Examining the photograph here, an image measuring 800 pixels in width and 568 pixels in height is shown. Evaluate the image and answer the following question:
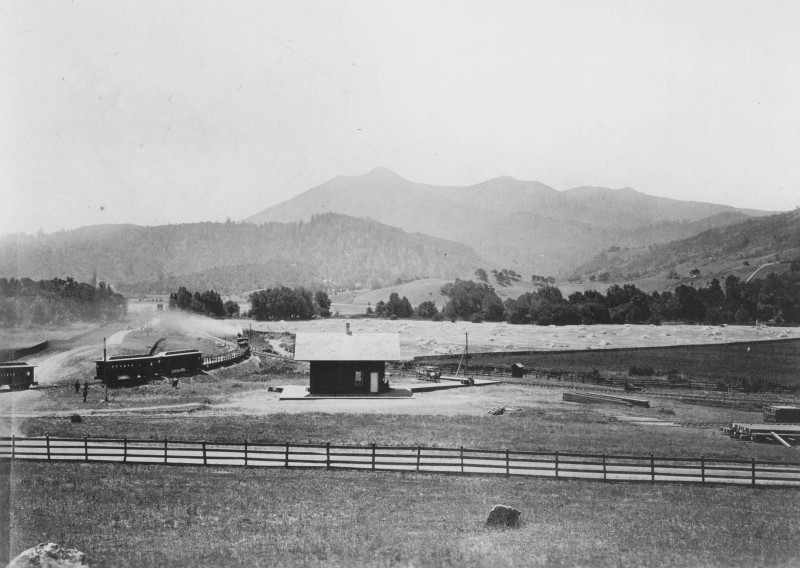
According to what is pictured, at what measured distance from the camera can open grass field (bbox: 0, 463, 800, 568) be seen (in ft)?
56.1

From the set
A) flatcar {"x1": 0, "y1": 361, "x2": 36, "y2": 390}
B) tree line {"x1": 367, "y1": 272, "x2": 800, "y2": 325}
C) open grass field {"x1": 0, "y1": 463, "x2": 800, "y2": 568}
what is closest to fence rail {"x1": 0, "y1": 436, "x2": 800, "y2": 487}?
open grass field {"x1": 0, "y1": 463, "x2": 800, "y2": 568}

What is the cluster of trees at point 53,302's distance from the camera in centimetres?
3472

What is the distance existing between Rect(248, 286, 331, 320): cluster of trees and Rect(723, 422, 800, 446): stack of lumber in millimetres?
67735

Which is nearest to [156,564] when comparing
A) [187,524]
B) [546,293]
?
[187,524]

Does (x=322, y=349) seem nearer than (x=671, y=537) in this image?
No

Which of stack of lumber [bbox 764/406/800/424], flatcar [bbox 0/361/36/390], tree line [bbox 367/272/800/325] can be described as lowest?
stack of lumber [bbox 764/406/800/424]

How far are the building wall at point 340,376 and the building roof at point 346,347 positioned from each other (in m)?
0.78

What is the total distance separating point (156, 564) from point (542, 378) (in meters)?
53.3

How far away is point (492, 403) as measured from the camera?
45.0 m

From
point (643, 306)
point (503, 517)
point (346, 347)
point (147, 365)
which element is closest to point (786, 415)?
point (503, 517)

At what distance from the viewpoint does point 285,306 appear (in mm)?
95750

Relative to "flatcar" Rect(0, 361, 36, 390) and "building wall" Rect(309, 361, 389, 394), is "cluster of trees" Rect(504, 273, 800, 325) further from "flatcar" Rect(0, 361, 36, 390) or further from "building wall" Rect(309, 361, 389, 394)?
"flatcar" Rect(0, 361, 36, 390)

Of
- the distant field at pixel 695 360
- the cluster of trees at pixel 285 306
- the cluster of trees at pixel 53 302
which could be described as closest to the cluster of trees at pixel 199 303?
the cluster of trees at pixel 285 306

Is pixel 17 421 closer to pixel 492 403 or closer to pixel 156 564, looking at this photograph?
pixel 156 564
